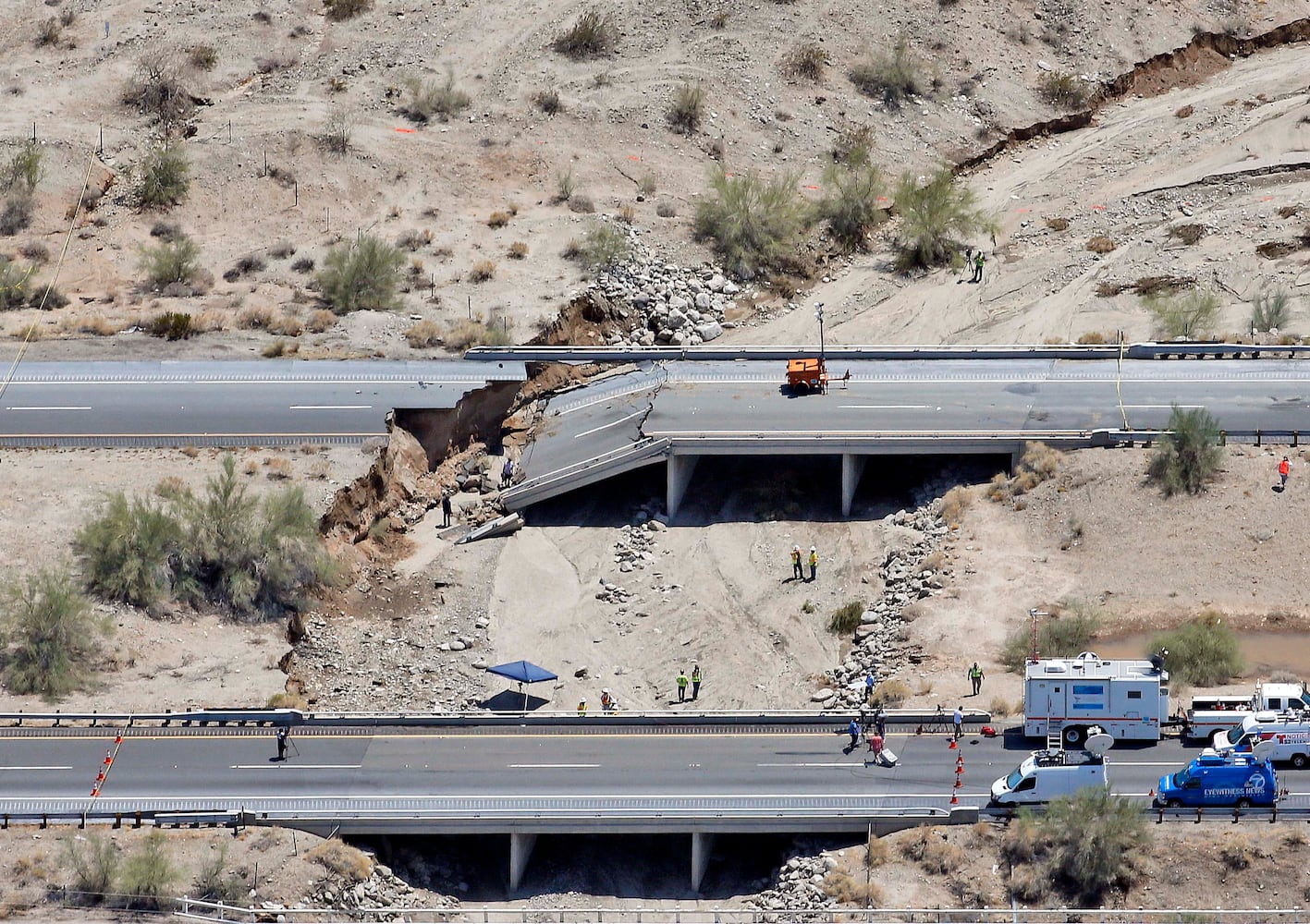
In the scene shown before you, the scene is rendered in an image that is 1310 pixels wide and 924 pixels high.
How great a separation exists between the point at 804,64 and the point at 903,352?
80.2 ft

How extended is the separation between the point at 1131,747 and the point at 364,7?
56.1 meters

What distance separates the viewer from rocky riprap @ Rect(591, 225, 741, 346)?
287 ft

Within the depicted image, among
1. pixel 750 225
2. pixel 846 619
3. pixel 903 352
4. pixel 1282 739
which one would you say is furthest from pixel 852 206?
pixel 1282 739

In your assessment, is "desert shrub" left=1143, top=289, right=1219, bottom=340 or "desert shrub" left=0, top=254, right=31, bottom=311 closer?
"desert shrub" left=1143, top=289, right=1219, bottom=340

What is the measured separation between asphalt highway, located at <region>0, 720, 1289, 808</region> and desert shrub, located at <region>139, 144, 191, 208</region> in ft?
109

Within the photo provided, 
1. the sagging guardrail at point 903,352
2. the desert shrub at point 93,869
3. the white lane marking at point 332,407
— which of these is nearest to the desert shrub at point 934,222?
the sagging guardrail at point 903,352

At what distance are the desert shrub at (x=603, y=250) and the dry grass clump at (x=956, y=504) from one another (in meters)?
18.7

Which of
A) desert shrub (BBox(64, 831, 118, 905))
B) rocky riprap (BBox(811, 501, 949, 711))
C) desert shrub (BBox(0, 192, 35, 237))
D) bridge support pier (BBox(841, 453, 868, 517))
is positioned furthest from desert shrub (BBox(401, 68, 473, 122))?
desert shrub (BBox(64, 831, 118, 905))

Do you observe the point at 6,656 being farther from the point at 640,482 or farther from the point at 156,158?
the point at 156,158

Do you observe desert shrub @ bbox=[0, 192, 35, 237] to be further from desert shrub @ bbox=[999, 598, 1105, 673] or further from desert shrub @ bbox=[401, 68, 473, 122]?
desert shrub @ bbox=[999, 598, 1105, 673]

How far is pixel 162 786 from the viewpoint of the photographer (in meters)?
60.6

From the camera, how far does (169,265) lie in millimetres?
87625

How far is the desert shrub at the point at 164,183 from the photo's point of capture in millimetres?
92375

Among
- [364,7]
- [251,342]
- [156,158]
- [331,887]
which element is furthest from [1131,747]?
[364,7]
